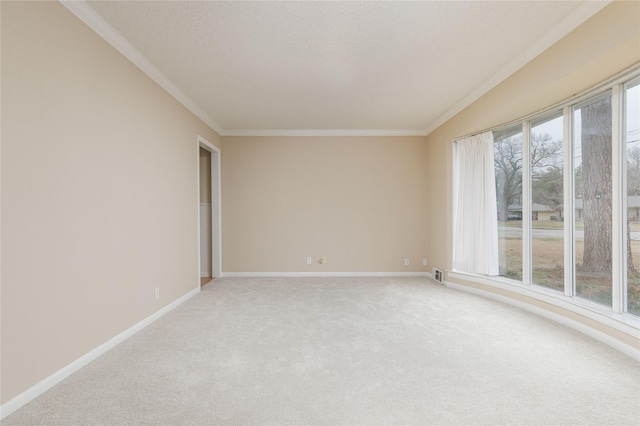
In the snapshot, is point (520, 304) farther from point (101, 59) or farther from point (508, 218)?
point (101, 59)

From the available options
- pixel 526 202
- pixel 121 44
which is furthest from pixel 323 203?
pixel 121 44

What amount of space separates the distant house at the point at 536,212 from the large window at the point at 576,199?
0.01 m

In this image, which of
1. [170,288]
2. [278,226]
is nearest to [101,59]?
[170,288]

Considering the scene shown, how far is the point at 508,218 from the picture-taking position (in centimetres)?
367

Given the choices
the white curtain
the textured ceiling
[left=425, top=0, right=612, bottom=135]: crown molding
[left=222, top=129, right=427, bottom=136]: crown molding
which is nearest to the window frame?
the white curtain

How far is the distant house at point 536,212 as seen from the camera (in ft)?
10.2

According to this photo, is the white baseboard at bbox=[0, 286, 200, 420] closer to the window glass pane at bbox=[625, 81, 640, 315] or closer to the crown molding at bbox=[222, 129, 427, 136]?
the crown molding at bbox=[222, 129, 427, 136]

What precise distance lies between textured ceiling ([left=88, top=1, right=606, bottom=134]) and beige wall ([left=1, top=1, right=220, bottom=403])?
1.50 feet

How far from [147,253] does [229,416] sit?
6.72 ft

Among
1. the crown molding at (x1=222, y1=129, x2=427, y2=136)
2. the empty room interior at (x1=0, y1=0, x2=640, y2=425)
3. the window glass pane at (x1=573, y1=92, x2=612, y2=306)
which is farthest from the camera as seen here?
the crown molding at (x1=222, y1=129, x2=427, y2=136)

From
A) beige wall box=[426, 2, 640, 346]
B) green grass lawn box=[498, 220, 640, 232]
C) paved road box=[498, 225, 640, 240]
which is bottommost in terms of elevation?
paved road box=[498, 225, 640, 240]

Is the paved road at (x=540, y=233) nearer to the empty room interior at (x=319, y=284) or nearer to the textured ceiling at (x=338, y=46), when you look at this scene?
the empty room interior at (x=319, y=284)

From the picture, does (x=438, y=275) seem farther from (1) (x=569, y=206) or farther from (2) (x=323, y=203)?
(2) (x=323, y=203)

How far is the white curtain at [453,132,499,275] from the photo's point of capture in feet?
12.5
